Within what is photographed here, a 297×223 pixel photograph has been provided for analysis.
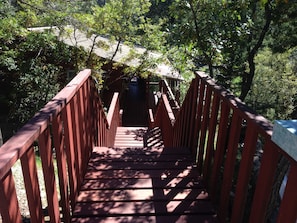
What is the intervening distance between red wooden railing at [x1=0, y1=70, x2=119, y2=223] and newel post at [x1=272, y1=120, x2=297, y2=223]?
1209 millimetres

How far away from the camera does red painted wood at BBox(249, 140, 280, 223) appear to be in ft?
5.14

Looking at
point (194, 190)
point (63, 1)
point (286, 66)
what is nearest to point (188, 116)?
point (194, 190)

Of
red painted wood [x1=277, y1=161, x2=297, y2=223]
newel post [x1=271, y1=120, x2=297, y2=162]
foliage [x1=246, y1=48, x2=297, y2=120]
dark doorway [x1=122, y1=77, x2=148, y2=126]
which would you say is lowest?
dark doorway [x1=122, y1=77, x2=148, y2=126]

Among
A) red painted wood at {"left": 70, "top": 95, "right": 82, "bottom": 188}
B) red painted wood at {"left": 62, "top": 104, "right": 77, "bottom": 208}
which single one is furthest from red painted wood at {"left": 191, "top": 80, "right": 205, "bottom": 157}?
red painted wood at {"left": 62, "top": 104, "right": 77, "bottom": 208}

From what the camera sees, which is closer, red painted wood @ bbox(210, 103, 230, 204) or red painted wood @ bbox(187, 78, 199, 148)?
red painted wood @ bbox(210, 103, 230, 204)

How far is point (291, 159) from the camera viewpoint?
1309 millimetres

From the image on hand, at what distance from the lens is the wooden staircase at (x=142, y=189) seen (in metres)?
2.56

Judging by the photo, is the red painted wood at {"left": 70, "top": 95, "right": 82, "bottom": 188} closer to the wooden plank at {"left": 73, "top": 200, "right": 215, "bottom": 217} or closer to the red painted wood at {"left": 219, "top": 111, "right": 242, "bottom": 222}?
the wooden plank at {"left": 73, "top": 200, "right": 215, "bottom": 217}

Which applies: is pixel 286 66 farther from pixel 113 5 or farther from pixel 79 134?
pixel 79 134

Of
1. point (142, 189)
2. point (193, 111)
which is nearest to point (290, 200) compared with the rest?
point (142, 189)

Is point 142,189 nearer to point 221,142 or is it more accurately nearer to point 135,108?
point 221,142

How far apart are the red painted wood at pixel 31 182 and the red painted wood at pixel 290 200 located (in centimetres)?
127

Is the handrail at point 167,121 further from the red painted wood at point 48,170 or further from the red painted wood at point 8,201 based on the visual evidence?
the red painted wood at point 8,201

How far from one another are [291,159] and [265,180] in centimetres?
38
